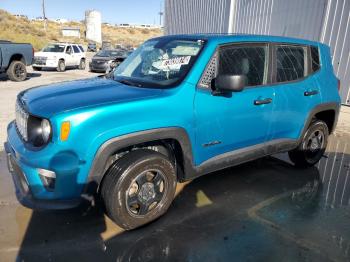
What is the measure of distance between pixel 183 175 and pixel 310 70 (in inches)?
94.1

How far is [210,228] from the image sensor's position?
329 cm

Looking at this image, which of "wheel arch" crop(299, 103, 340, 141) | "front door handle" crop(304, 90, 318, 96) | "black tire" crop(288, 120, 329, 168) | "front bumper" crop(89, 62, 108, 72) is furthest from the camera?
"front bumper" crop(89, 62, 108, 72)

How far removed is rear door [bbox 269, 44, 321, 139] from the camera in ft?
12.9

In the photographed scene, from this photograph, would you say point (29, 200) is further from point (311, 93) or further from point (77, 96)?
point (311, 93)

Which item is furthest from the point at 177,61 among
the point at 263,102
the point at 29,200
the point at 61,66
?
the point at 61,66

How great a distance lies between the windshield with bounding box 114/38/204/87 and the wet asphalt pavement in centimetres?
144

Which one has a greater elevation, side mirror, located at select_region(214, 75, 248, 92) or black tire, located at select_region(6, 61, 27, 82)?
side mirror, located at select_region(214, 75, 248, 92)

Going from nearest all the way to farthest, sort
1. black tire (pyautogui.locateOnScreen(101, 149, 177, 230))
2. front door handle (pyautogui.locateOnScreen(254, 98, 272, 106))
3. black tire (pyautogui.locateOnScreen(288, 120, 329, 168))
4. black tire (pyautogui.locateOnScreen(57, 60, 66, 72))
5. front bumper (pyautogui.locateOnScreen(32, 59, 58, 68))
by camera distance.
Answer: black tire (pyautogui.locateOnScreen(101, 149, 177, 230))
front door handle (pyautogui.locateOnScreen(254, 98, 272, 106))
black tire (pyautogui.locateOnScreen(288, 120, 329, 168))
front bumper (pyautogui.locateOnScreen(32, 59, 58, 68))
black tire (pyautogui.locateOnScreen(57, 60, 66, 72))

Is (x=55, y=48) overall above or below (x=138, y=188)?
above

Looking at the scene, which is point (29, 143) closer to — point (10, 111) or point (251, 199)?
point (251, 199)

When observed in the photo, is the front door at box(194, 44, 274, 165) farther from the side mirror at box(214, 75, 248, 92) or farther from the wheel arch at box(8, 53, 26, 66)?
the wheel arch at box(8, 53, 26, 66)

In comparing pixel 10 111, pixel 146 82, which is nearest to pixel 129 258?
pixel 146 82

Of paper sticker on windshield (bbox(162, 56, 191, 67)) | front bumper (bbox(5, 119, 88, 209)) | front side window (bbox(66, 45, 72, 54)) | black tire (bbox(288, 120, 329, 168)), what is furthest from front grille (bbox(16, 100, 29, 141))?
front side window (bbox(66, 45, 72, 54))

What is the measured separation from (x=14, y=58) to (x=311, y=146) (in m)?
12.3
